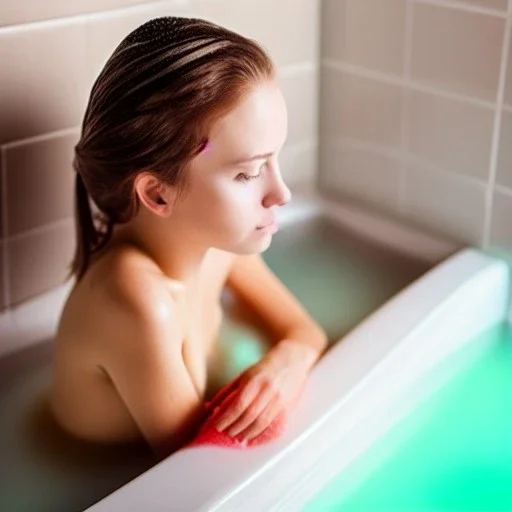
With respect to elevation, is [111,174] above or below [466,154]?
above

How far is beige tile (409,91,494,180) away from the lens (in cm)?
122

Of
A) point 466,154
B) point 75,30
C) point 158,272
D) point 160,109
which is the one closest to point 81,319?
point 158,272

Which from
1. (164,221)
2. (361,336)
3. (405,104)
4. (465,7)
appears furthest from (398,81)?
(164,221)

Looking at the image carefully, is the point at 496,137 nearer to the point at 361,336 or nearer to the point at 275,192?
the point at 361,336

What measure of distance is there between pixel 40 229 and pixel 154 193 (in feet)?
0.93

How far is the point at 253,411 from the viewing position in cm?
90

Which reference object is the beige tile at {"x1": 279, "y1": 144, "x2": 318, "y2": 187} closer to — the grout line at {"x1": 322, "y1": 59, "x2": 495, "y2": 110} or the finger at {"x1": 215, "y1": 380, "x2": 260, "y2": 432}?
the grout line at {"x1": 322, "y1": 59, "x2": 495, "y2": 110}

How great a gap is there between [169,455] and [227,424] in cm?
6

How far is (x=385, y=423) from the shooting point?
3.41 feet

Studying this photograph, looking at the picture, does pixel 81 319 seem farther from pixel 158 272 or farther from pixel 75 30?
pixel 75 30

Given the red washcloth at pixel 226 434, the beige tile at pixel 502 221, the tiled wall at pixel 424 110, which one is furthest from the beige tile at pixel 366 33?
the red washcloth at pixel 226 434

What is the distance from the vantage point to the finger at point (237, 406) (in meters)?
0.88

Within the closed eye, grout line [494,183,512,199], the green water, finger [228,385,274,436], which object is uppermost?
the closed eye

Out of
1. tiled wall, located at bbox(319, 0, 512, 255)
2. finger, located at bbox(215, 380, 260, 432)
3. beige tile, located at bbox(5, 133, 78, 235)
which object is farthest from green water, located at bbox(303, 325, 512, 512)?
beige tile, located at bbox(5, 133, 78, 235)
